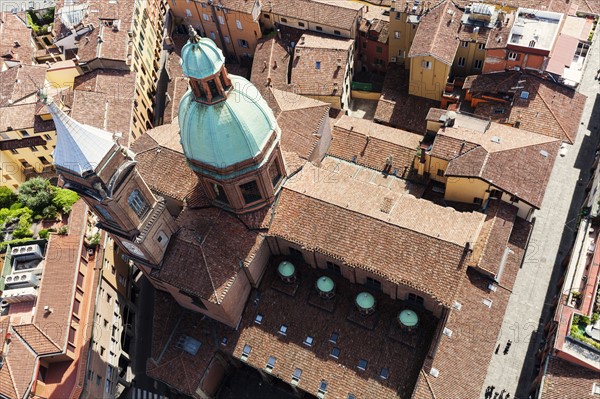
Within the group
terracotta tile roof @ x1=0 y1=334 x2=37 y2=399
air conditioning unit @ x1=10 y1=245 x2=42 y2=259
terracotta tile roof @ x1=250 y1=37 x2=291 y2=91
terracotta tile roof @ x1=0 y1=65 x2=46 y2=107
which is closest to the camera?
terracotta tile roof @ x1=0 y1=334 x2=37 y2=399

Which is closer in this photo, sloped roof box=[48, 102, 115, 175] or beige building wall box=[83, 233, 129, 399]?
sloped roof box=[48, 102, 115, 175]

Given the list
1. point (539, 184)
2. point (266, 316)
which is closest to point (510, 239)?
point (539, 184)

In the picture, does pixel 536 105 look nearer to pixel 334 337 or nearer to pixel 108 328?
pixel 334 337

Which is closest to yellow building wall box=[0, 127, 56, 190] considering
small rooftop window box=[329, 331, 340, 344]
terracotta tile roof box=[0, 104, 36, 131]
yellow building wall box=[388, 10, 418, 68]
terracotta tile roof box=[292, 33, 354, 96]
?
terracotta tile roof box=[0, 104, 36, 131]

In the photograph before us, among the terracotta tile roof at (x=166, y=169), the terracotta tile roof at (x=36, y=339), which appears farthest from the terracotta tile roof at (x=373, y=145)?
the terracotta tile roof at (x=36, y=339)

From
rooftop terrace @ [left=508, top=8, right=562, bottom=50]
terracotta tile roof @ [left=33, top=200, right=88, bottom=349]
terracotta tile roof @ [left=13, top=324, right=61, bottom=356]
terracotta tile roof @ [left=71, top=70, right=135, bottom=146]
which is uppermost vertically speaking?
rooftop terrace @ [left=508, top=8, right=562, bottom=50]

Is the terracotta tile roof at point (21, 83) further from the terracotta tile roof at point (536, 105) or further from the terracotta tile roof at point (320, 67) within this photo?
the terracotta tile roof at point (536, 105)

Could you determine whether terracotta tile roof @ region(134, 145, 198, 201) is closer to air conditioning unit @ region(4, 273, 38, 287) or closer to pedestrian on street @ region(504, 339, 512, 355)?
air conditioning unit @ region(4, 273, 38, 287)
